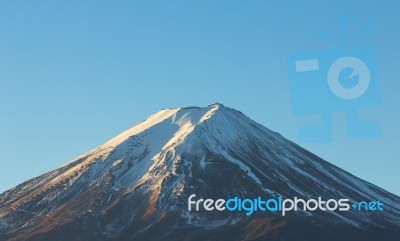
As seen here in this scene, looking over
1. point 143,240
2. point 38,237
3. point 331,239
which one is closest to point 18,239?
point 38,237

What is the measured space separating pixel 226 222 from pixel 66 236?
127 ft

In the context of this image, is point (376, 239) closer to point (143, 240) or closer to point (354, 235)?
point (354, 235)

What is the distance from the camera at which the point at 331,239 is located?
606 ft

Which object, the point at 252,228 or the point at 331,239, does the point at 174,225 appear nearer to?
the point at 252,228

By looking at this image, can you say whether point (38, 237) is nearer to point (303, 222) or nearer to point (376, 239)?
point (303, 222)

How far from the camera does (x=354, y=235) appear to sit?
627ft

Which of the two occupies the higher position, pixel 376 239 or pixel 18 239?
pixel 18 239

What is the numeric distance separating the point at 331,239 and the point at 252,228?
58.7 feet

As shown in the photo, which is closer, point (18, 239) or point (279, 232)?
point (279, 232)

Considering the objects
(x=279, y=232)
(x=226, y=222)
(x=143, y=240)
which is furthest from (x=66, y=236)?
(x=279, y=232)

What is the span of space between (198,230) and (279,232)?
67.7ft

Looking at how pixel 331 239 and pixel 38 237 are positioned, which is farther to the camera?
pixel 38 237

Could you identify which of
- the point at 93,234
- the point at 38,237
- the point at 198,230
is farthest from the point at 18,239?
the point at 198,230

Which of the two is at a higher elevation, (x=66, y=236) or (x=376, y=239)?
(x=66, y=236)
